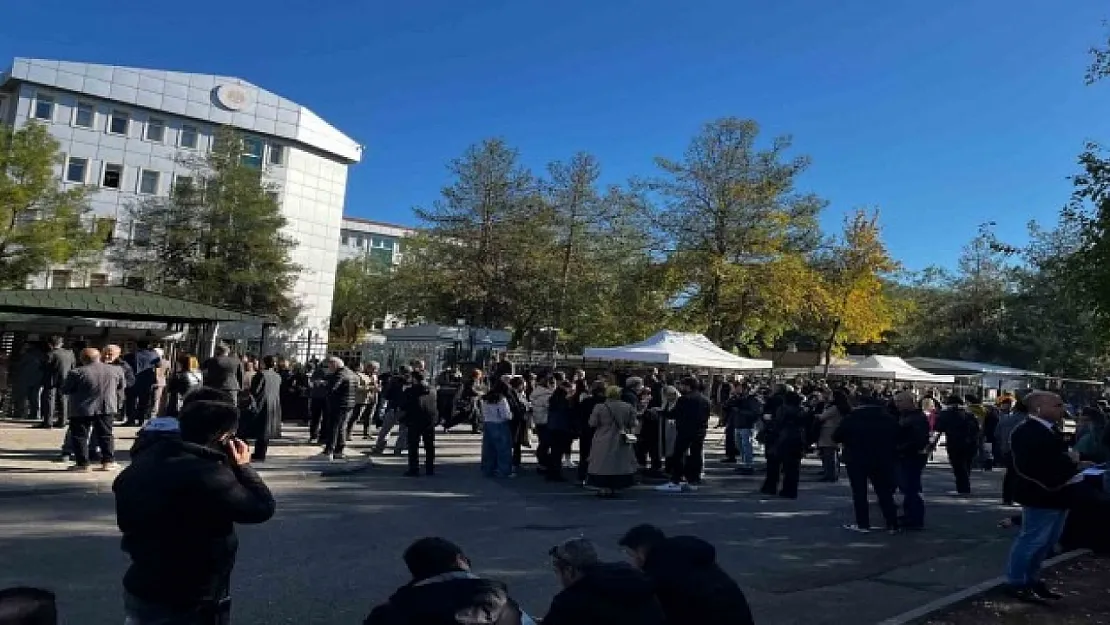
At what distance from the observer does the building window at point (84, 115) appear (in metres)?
48.0

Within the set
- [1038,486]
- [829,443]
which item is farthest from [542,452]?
[1038,486]

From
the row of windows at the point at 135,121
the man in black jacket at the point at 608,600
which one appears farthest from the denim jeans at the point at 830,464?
the row of windows at the point at 135,121

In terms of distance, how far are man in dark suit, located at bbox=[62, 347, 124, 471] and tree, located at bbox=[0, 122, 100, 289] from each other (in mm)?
22032

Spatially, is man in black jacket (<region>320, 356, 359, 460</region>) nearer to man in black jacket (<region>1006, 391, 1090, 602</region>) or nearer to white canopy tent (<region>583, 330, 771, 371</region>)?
white canopy tent (<region>583, 330, 771, 371</region>)

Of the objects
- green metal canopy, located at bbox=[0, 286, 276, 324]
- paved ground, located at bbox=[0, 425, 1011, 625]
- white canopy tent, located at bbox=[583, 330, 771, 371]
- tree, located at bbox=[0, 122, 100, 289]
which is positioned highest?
tree, located at bbox=[0, 122, 100, 289]

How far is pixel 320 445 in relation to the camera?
50.7 feet

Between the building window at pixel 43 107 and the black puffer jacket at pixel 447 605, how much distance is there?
53.7 metres

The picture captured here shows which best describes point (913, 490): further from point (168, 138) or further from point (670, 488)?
point (168, 138)

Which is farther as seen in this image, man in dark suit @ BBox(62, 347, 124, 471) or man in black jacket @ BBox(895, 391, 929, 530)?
man in dark suit @ BBox(62, 347, 124, 471)

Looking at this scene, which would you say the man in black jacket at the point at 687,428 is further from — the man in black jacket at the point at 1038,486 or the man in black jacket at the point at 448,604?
the man in black jacket at the point at 448,604

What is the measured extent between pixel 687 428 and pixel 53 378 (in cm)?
1180

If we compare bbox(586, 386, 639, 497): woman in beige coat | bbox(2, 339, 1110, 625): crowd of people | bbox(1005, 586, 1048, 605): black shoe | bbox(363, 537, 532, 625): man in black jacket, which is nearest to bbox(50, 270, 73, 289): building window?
bbox(2, 339, 1110, 625): crowd of people

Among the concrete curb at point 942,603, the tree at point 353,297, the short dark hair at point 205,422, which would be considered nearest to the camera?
the short dark hair at point 205,422

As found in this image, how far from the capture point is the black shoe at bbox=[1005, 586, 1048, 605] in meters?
6.88
